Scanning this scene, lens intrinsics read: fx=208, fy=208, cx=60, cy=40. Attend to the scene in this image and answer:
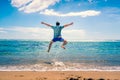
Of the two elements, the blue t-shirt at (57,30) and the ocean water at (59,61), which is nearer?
the blue t-shirt at (57,30)

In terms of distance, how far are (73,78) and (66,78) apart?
1.48 feet

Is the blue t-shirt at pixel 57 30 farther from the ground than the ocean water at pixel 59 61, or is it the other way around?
the blue t-shirt at pixel 57 30

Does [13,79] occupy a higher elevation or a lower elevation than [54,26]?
lower

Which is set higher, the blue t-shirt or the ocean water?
the blue t-shirt

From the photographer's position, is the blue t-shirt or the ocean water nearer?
the blue t-shirt

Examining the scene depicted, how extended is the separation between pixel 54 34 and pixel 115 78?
15.1ft

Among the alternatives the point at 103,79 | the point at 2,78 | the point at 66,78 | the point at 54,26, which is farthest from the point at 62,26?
the point at 2,78

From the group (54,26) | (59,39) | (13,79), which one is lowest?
(13,79)

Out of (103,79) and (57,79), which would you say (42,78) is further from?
(103,79)

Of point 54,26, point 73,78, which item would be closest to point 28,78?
point 73,78

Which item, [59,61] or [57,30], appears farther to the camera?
[59,61]

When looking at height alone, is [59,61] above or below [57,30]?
below

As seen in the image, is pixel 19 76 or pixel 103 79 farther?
pixel 19 76

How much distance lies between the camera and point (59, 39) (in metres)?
12.3
